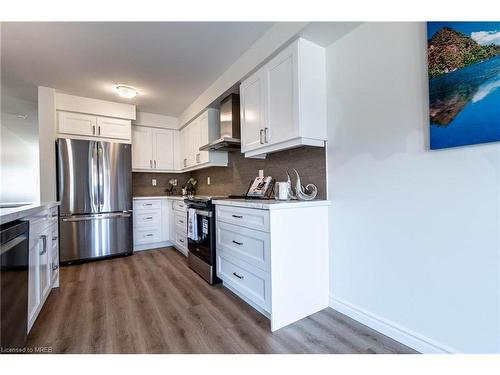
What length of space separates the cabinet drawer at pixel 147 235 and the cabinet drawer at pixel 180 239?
0.42 meters

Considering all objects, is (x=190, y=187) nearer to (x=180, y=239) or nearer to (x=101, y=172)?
(x=180, y=239)

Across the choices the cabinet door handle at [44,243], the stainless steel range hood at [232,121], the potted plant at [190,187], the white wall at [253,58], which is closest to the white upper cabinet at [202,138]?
the white wall at [253,58]

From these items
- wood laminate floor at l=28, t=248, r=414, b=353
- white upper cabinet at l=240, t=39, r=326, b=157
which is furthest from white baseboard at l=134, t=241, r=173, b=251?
white upper cabinet at l=240, t=39, r=326, b=157

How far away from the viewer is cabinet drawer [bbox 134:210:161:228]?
3.93 m

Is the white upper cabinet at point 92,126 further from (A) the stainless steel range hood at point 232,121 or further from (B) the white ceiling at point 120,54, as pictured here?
(A) the stainless steel range hood at point 232,121

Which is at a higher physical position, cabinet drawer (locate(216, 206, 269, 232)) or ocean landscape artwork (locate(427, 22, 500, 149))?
ocean landscape artwork (locate(427, 22, 500, 149))

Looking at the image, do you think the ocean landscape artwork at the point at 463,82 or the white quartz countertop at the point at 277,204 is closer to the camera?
the ocean landscape artwork at the point at 463,82

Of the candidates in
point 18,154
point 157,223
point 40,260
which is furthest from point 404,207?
point 18,154

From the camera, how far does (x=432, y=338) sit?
141cm

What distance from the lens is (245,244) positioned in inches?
79.0

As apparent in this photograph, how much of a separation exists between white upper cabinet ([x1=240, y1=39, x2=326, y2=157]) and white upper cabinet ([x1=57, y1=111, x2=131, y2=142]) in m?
2.64

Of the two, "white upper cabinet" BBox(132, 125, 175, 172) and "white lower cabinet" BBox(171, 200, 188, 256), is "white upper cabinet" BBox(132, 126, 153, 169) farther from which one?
"white lower cabinet" BBox(171, 200, 188, 256)

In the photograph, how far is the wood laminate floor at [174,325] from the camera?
1.50 m

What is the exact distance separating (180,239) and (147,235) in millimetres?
696
